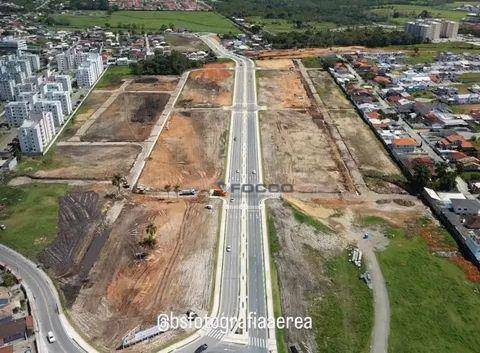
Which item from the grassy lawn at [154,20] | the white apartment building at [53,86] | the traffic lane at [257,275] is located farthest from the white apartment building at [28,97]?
the grassy lawn at [154,20]

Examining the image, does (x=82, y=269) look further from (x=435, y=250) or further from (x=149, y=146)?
(x=435, y=250)

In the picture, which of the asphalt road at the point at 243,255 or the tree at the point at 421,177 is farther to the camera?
the tree at the point at 421,177

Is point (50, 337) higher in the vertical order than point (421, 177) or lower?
lower

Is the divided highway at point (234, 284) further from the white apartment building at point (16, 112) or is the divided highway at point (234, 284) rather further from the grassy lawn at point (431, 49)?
the grassy lawn at point (431, 49)

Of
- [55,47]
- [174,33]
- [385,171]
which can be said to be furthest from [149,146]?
[174,33]

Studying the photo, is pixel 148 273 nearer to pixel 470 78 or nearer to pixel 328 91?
pixel 328 91

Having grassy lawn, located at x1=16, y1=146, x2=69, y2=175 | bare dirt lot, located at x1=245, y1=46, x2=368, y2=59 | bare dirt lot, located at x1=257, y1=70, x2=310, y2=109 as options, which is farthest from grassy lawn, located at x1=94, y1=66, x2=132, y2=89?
grassy lawn, located at x1=16, y1=146, x2=69, y2=175

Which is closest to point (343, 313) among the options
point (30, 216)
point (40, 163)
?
point (30, 216)
